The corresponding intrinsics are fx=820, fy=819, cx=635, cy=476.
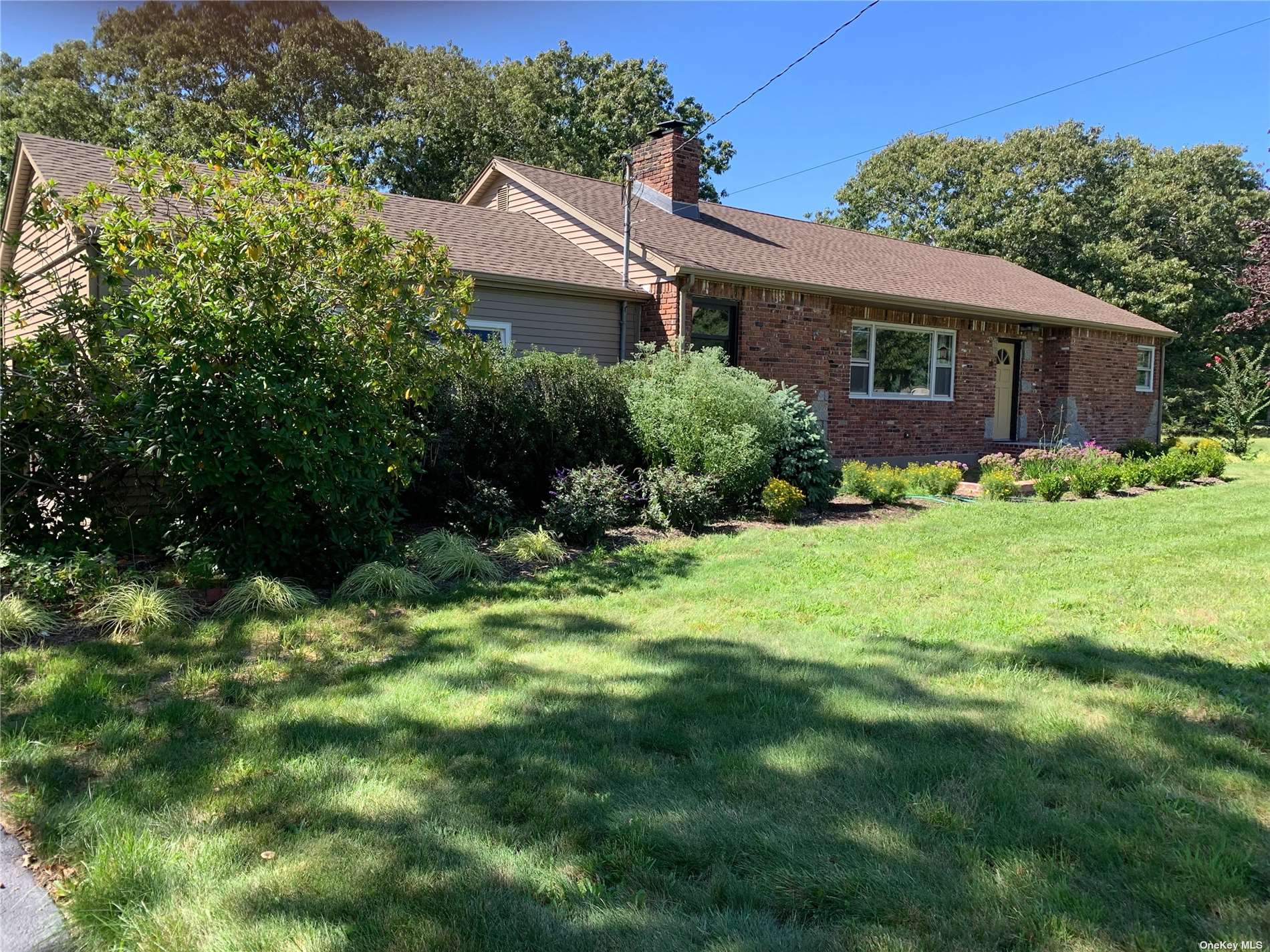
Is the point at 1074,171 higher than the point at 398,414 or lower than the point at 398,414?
higher

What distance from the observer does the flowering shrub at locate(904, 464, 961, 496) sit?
466 inches

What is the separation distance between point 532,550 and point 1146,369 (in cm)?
1981

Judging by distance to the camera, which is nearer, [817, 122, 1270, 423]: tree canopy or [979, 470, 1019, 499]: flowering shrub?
[979, 470, 1019, 499]: flowering shrub

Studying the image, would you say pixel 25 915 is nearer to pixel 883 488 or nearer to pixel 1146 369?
pixel 883 488

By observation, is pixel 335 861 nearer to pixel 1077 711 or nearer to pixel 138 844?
pixel 138 844

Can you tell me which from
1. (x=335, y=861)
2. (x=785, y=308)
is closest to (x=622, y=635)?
(x=335, y=861)

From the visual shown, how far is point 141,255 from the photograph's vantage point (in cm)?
612

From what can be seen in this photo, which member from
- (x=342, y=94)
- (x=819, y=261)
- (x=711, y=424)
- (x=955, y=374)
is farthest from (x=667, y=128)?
(x=342, y=94)

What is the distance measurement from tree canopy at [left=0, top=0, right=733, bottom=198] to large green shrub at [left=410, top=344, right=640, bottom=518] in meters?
19.5

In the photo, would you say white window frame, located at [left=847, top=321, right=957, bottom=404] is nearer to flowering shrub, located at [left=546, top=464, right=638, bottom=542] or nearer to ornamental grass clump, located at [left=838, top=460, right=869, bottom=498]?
ornamental grass clump, located at [left=838, top=460, right=869, bottom=498]

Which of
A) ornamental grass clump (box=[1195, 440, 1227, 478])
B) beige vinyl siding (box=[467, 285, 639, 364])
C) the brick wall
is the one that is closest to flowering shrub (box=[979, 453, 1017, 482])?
ornamental grass clump (box=[1195, 440, 1227, 478])

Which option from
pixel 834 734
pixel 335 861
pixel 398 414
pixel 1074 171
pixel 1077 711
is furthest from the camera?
pixel 1074 171

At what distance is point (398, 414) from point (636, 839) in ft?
16.1

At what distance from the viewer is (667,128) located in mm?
15945
